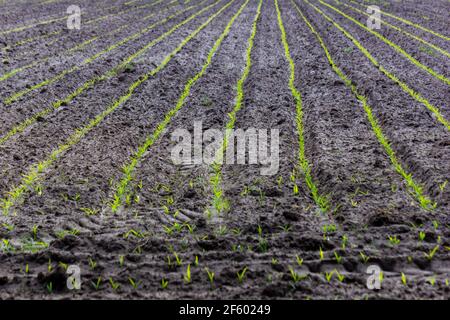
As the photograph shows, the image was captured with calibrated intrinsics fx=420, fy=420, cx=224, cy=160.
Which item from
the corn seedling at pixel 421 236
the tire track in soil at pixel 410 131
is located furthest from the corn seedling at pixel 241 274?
the tire track in soil at pixel 410 131

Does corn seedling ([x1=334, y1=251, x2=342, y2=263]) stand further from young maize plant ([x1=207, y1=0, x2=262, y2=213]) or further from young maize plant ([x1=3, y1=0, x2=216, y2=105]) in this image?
young maize plant ([x1=3, y1=0, x2=216, y2=105])

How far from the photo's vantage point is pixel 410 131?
545 centimetres

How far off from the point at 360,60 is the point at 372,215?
5736 mm

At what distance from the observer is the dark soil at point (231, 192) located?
321cm

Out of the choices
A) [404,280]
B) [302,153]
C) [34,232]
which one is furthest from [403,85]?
[34,232]

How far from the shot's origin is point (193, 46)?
10.3 m

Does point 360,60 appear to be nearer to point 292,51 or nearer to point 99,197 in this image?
point 292,51

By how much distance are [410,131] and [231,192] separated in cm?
266

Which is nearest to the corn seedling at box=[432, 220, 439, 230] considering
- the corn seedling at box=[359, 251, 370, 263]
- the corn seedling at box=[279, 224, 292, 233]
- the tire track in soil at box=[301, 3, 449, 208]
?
the tire track in soil at box=[301, 3, 449, 208]

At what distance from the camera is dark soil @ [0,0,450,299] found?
126 inches

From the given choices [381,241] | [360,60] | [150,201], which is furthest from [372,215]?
[360,60]

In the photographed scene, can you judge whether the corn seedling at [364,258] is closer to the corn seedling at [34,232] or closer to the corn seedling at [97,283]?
the corn seedling at [97,283]

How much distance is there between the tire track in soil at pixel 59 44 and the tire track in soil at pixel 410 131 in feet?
21.3

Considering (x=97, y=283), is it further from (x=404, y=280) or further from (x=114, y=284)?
(x=404, y=280)
